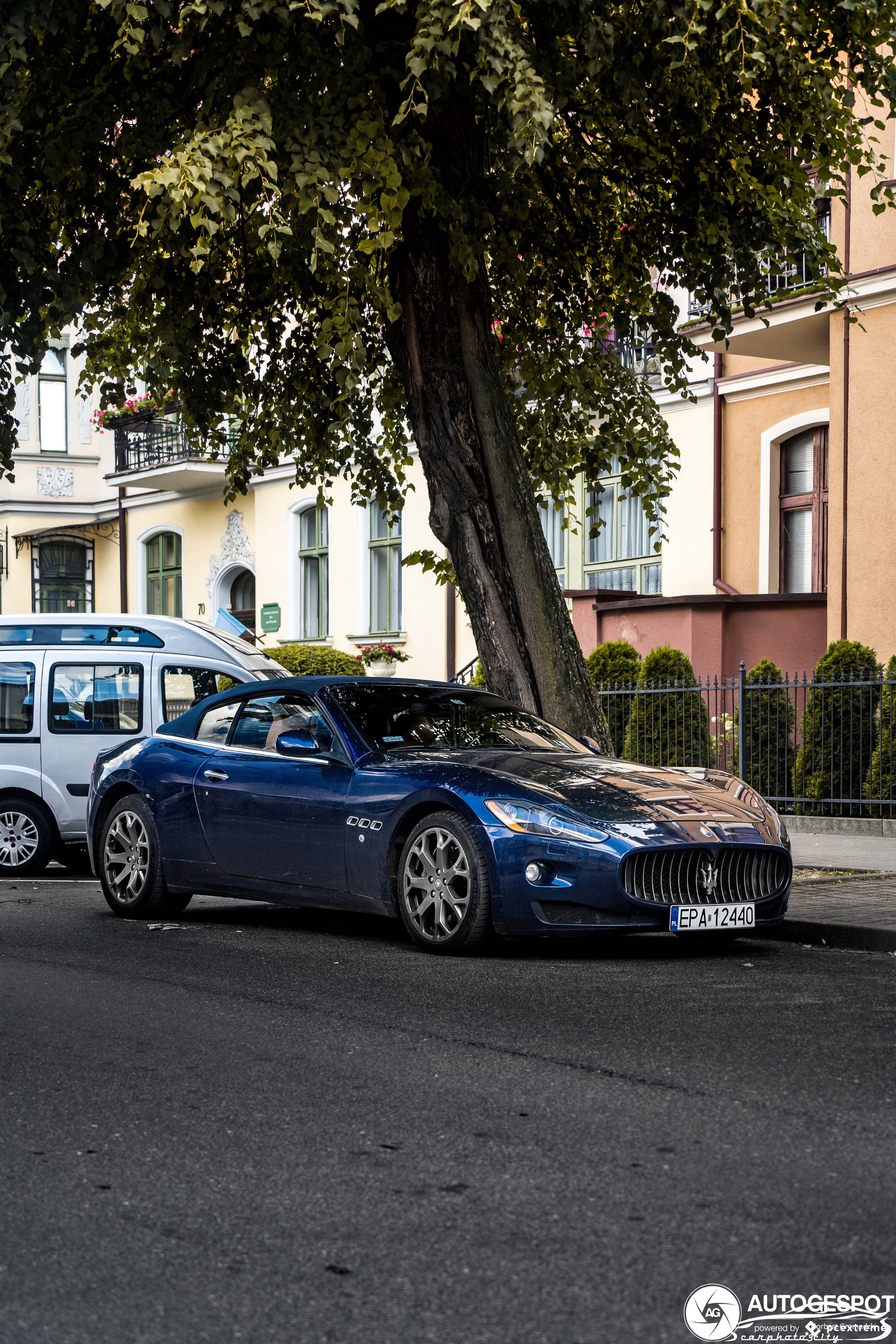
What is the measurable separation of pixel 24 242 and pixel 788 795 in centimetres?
1051

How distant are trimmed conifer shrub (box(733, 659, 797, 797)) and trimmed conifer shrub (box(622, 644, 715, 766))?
0.70 metres

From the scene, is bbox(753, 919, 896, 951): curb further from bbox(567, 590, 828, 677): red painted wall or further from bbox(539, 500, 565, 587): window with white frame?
bbox(539, 500, 565, 587): window with white frame

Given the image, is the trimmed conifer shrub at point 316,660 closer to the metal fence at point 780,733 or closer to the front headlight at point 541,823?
the metal fence at point 780,733

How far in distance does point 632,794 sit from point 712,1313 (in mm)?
5081

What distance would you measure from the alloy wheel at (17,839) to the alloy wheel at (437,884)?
6519mm

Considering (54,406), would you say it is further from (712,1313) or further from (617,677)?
(712,1313)

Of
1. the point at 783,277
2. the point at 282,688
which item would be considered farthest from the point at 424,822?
the point at 783,277

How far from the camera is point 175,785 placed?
997 centimetres

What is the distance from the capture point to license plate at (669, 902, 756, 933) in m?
7.93

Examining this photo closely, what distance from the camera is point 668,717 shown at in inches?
747

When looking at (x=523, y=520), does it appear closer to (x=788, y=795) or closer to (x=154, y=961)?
(x=154, y=961)

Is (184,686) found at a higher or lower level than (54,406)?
lower

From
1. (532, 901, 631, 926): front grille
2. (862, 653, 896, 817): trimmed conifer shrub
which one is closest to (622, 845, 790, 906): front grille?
(532, 901, 631, 926): front grille

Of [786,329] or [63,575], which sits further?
[63,575]
